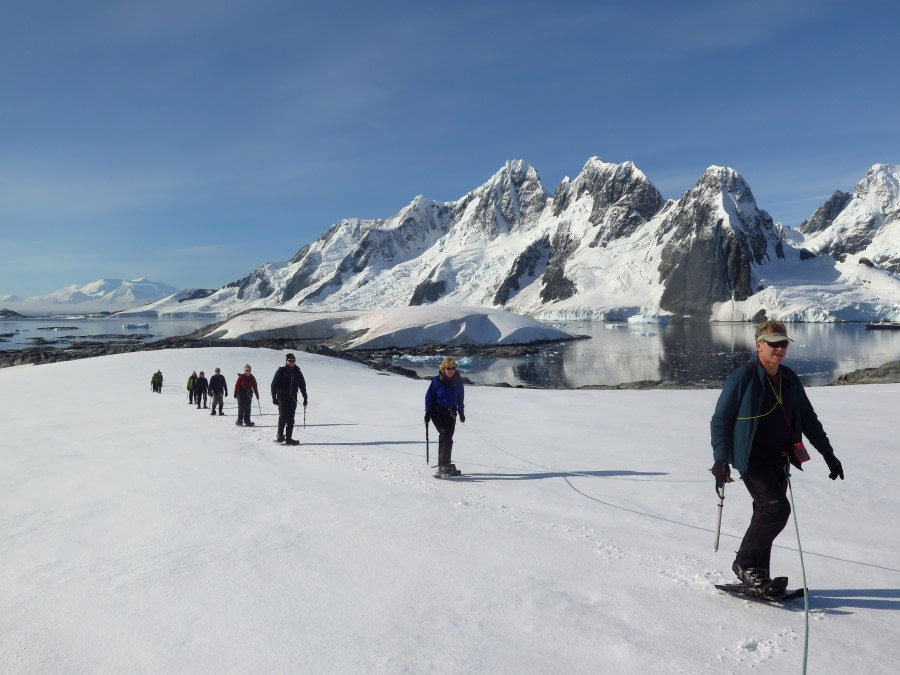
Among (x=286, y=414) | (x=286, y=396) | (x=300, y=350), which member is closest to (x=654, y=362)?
(x=300, y=350)

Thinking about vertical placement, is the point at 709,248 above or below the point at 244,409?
above

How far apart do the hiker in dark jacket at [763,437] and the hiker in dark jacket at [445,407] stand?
4584mm

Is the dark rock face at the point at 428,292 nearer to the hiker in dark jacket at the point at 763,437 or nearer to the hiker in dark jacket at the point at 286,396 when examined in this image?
the hiker in dark jacket at the point at 286,396

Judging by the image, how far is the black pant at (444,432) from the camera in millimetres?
8422

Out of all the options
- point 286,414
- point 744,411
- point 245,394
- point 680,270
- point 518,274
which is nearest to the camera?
point 744,411

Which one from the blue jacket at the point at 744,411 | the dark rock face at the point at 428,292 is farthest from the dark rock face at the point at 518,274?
the blue jacket at the point at 744,411

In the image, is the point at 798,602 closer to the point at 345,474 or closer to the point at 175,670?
the point at 175,670

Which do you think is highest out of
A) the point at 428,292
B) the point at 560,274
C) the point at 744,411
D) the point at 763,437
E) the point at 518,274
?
the point at 518,274

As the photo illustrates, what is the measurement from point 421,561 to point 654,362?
50.1 m

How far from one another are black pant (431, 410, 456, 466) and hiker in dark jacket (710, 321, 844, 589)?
15.2 feet

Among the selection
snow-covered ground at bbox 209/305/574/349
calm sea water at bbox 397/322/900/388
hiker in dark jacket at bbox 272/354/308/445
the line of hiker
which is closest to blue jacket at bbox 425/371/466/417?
the line of hiker

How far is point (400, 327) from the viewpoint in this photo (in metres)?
74.7

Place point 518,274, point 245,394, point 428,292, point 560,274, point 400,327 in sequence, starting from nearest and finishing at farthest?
1. point 245,394
2. point 400,327
3. point 560,274
4. point 518,274
5. point 428,292

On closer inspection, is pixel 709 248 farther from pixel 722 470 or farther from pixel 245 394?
pixel 722 470
